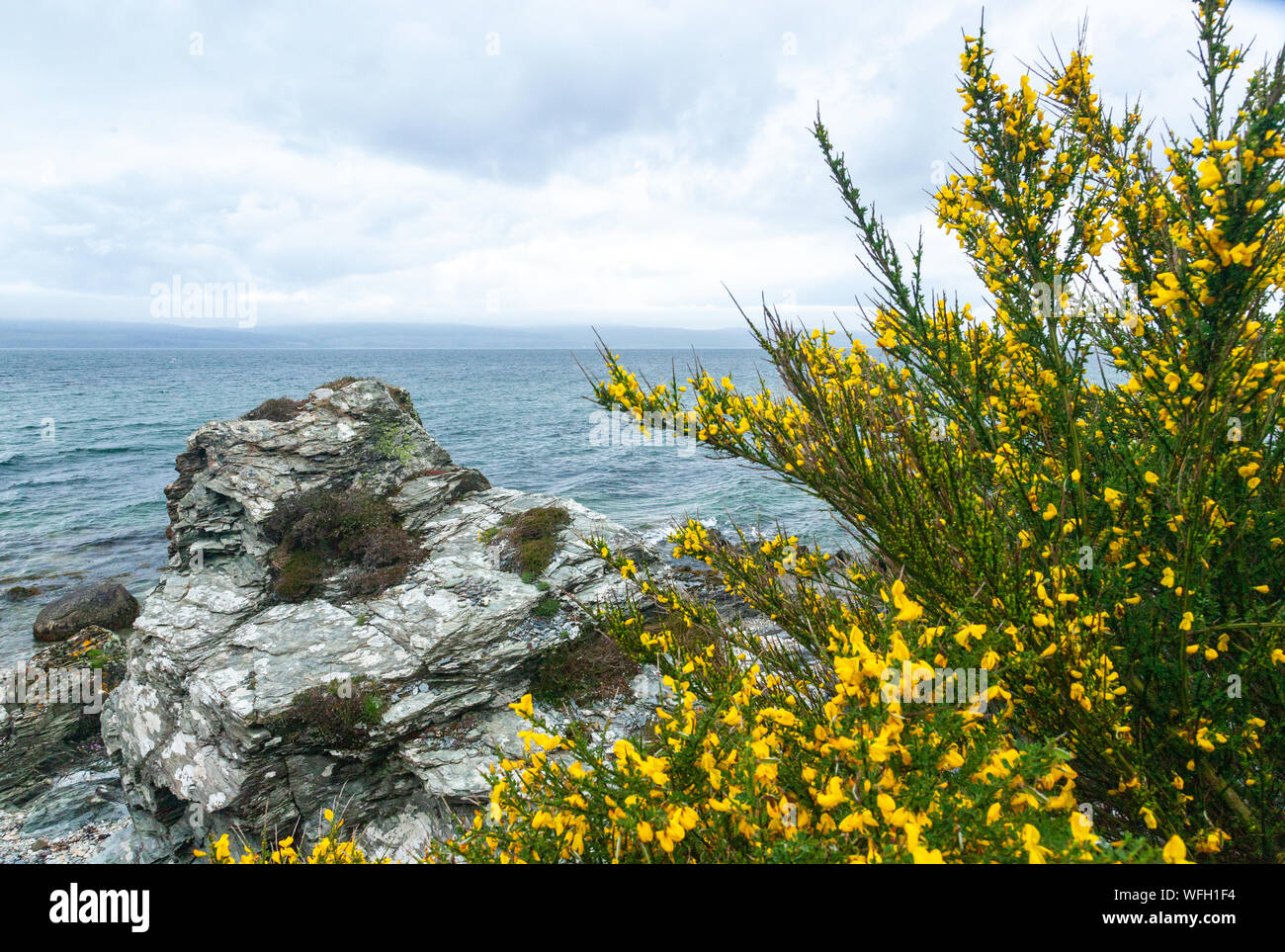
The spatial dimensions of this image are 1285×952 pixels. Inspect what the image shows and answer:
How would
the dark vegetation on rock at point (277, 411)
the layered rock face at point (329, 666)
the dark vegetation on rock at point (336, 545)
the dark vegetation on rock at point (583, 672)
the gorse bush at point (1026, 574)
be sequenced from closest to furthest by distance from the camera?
the gorse bush at point (1026, 574) → the layered rock face at point (329, 666) → the dark vegetation on rock at point (583, 672) → the dark vegetation on rock at point (336, 545) → the dark vegetation on rock at point (277, 411)

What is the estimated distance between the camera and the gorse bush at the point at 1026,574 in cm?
207

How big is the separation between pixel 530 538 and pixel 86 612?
10.9 m

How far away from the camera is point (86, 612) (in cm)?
1288

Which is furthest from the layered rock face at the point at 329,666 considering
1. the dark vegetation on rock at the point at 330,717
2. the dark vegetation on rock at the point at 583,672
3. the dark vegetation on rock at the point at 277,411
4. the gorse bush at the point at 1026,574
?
the gorse bush at the point at 1026,574

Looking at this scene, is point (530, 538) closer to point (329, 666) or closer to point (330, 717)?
point (329, 666)

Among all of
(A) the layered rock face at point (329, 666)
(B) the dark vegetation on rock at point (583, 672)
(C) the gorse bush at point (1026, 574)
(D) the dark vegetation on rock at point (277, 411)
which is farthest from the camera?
(D) the dark vegetation on rock at point (277, 411)

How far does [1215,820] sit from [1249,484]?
1.66 metres

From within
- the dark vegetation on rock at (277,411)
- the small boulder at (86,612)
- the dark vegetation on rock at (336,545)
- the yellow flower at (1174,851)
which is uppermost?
the dark vegetation on rock at (277,411)

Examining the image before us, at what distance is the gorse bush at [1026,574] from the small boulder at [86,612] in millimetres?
14956

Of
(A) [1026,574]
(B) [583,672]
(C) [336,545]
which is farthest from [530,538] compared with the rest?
(A) [1026,574]

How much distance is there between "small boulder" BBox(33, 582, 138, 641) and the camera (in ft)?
41.1

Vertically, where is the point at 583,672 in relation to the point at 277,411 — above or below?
below

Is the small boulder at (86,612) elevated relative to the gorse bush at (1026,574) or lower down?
lower down

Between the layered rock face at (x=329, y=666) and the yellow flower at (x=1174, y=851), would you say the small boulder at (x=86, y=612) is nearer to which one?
the layered rock face at (x=329, y=666)
